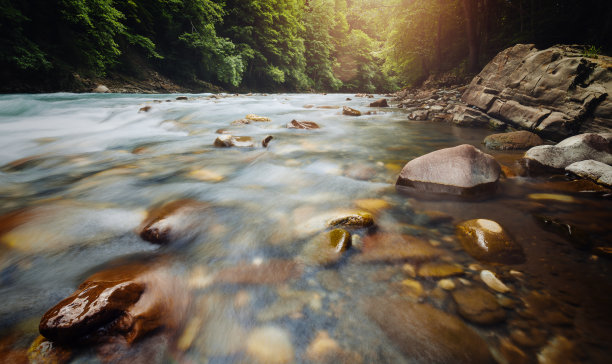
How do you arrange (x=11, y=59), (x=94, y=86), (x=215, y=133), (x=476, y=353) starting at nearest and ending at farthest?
(x=476, y=353) < (x=215, y=133) < (x=11, y=59) < (x=94, y=86)

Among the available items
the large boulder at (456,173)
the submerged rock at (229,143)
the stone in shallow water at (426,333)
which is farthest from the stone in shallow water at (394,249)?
the submerged rock at (229,143)

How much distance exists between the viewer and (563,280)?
1037 mm

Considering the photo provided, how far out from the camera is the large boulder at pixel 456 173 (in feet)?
6.07

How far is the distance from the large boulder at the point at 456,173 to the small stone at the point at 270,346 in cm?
160

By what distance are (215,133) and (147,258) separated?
3.63 meters

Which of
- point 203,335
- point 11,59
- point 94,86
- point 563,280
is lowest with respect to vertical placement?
point 203,335

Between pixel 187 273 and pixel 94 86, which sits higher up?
pixel 94 86

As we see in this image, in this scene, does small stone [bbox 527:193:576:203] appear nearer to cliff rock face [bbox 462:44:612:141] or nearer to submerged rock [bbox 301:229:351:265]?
submerged rock [bbox 301:229:351:265]

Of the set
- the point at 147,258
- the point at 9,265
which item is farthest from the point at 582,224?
the point at 9,265

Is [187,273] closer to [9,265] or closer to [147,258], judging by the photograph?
[147,258]

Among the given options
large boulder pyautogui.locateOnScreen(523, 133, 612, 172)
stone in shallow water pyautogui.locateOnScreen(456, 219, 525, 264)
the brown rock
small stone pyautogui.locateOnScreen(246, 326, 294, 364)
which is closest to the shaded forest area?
large boulder pyautogui.locateOnScreen(523, 133, 612, 172)

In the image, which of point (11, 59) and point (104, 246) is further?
point (11, 59)

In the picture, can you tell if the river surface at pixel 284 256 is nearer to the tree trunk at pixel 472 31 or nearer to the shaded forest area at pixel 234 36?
the shaded forest area at pixel 234 36

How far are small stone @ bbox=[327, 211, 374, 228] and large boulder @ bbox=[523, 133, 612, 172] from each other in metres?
2.00
